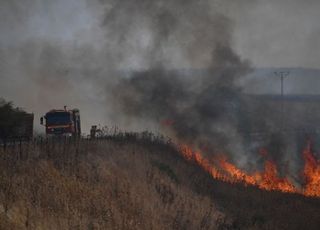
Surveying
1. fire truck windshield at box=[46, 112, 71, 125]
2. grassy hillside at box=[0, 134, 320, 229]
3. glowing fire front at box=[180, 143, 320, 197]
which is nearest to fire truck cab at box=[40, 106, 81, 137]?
fire truck windshield at box=[46, 112, 71, 125]

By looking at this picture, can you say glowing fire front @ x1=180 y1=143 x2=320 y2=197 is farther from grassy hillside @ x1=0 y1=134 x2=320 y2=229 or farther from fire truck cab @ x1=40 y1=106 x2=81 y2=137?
fire truck cab @ x1=40 y1=106 x2=81 y2=137

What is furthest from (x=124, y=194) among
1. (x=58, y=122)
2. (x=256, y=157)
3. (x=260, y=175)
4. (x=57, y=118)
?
(x=256, y=157)

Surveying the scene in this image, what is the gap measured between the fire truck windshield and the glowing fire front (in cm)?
814

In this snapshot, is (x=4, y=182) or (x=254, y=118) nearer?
(x=4, y=182)

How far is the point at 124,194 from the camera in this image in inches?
636

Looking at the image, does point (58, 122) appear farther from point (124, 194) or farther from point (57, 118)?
point (124, 194)

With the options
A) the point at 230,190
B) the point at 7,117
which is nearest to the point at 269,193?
the point at 230,190

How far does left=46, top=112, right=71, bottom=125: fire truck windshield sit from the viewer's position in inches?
1227

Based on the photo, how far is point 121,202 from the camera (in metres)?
15.3

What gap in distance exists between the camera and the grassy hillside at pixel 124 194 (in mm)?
12438

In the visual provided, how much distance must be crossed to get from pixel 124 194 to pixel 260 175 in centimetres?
1975

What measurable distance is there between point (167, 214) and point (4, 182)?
6.31 meters

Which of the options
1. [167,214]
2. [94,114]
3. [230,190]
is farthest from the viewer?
[94,114]

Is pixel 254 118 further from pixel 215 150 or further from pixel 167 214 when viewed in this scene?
pixel 167 214
